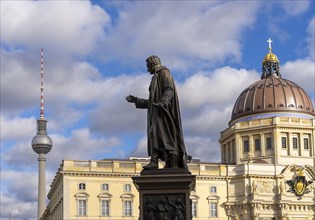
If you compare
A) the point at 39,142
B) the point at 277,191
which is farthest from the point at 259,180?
the point at 39,142

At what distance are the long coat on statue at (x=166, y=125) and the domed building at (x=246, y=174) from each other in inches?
2699

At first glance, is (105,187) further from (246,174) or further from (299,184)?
(299,184)

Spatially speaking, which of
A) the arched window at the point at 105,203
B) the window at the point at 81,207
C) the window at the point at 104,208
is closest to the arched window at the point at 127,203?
the arched window at the point at 105,203

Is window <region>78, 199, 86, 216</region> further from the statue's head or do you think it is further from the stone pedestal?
the stone pedestal

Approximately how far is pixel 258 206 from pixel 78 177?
80.9 feet

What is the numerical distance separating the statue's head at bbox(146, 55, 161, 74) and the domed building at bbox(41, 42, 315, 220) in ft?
224

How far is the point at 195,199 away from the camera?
9512cm

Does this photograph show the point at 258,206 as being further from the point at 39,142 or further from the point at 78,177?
the point at 39,142

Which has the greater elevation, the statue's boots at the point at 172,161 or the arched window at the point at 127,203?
the arched window at the point at 127,203

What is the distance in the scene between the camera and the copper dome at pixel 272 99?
10681 centimetres

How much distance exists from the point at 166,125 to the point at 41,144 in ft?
499

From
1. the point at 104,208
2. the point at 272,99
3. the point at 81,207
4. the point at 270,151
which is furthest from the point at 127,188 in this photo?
the point at 272,99

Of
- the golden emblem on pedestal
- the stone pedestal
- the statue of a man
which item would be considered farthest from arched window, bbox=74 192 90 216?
the stone pedestal

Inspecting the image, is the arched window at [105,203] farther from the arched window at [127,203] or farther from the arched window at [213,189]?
the arched window at [213,189]
